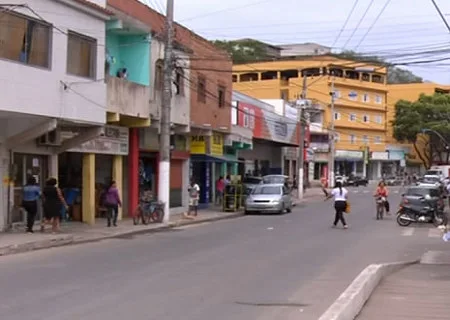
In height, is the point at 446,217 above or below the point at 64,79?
below

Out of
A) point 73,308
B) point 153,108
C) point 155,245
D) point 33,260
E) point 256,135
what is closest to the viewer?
point 73,308

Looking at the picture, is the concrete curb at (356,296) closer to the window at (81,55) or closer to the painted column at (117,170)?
the window at (81,55)

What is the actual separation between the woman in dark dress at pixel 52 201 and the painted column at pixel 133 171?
9.24 metres

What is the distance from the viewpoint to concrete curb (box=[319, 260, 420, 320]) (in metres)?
8.86

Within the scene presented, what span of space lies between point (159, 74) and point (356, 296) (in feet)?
75.3

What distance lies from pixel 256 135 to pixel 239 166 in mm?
2661

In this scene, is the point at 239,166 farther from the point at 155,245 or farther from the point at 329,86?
the point at 329,86

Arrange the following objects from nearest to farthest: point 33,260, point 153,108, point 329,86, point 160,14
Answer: point 33,260 → point 153,108 → point 160,14 → point 329,86

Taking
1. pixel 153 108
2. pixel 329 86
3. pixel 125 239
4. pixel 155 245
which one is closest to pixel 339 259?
pixel 155 245

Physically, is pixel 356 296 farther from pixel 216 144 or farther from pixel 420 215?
pixel 216 144

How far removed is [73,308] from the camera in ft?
34.4

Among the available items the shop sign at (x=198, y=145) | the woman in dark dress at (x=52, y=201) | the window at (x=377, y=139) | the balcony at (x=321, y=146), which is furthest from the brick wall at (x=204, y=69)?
the window at (x=377, y=139)

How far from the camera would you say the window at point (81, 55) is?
76.4 feet

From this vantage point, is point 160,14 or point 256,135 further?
point 256,135
